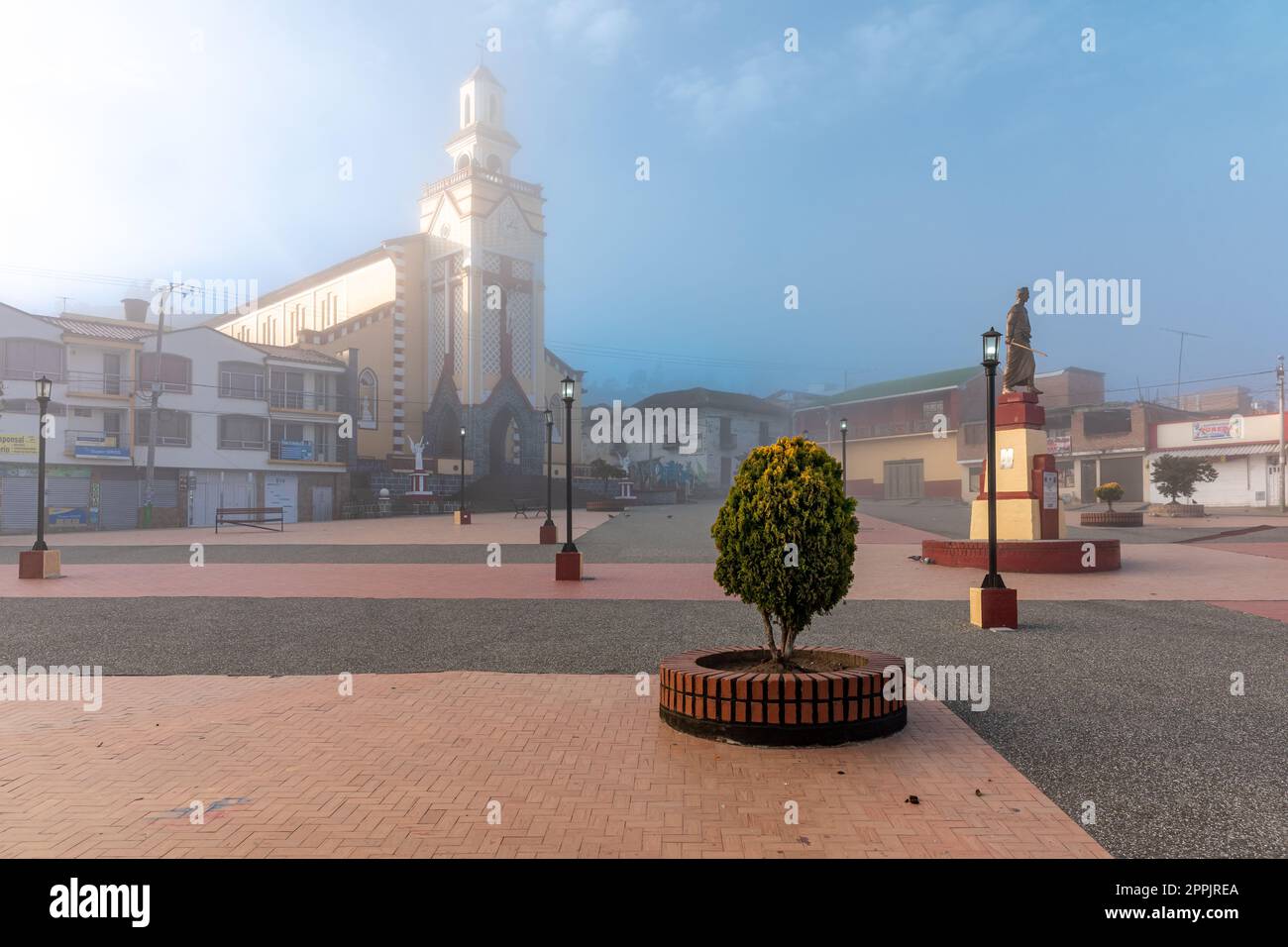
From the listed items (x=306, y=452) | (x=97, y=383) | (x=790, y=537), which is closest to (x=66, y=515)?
(x=97, y=383)

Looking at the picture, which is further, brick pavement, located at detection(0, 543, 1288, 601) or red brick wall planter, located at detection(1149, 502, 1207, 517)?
red brick wall planter, located at detection(1149, 502, 1207, 517)

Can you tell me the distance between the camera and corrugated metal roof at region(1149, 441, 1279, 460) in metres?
40.5

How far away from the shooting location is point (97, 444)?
34562 mm

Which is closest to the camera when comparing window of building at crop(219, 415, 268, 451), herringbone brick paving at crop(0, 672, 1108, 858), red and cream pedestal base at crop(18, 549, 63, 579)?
herringbone brick paving at crop(0, 672, 1108, 858)

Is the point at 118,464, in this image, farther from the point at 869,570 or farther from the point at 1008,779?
the point at 1008,779

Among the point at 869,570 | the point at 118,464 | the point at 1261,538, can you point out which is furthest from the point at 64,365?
the point at 1261,538

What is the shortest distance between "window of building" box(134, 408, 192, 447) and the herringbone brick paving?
34893 mm

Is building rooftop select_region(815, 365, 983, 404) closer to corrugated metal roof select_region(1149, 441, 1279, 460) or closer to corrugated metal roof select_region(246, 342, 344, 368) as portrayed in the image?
corrugated metal roof select_region(1149, 441, 1279, 460)

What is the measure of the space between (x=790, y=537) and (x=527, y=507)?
42.9 metres

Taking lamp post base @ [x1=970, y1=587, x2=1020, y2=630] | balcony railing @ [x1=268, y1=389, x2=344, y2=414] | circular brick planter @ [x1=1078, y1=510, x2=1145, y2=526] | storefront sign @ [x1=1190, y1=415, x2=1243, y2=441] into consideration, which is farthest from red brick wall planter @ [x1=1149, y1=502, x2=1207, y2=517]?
balcony railing @ [x1=268, y1=389, x2=344, y2=414]

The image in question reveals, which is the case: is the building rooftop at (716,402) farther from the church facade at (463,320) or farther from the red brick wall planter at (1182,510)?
the red brick wall planter at (1182,510)

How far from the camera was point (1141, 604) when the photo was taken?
36.0 feet

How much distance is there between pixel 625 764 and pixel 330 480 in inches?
1631

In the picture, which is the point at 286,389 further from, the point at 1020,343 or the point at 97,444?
the point at 1020,343
